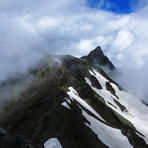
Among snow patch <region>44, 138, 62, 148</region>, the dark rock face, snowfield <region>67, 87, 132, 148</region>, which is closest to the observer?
the dark rock face

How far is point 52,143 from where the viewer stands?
30.5 metres

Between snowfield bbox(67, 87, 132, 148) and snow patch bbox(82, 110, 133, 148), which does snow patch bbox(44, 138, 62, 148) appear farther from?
snowfield bbox(67, 87, 132, 148)

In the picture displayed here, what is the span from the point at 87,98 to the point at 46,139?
45.0m

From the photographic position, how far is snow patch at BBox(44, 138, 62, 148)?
29.6m

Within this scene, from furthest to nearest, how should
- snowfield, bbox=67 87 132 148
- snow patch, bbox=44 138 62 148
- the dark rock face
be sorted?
snowfield, bbox=67 87 132 148
snow patch, bbox=44 138 62 148
the dark rock face

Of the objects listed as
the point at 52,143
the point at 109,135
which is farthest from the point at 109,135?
the point at 52,143

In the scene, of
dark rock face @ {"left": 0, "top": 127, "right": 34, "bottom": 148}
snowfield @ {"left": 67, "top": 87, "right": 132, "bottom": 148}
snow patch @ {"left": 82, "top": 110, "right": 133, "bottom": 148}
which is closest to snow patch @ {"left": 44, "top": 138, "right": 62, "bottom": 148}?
dark rock face @ {"left": 0, "top": 127, "right": 34, "bottom": 148}

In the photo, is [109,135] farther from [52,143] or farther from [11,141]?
[11,141]

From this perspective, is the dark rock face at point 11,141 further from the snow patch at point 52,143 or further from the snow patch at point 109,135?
the snow patch at point 109,135

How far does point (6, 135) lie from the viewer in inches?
947

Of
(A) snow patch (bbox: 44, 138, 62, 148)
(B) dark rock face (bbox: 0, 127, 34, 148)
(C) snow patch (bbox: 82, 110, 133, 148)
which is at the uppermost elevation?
(B) dark rock face (bbox: 0, 127, 34, 148)

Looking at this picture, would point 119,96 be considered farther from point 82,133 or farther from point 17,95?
point 82,133

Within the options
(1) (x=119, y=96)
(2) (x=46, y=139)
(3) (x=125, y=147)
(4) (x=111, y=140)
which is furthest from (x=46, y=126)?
(1) (x=119, y=96)

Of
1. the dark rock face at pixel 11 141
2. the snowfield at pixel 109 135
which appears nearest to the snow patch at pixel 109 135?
the snowfield at pixel 109 135
